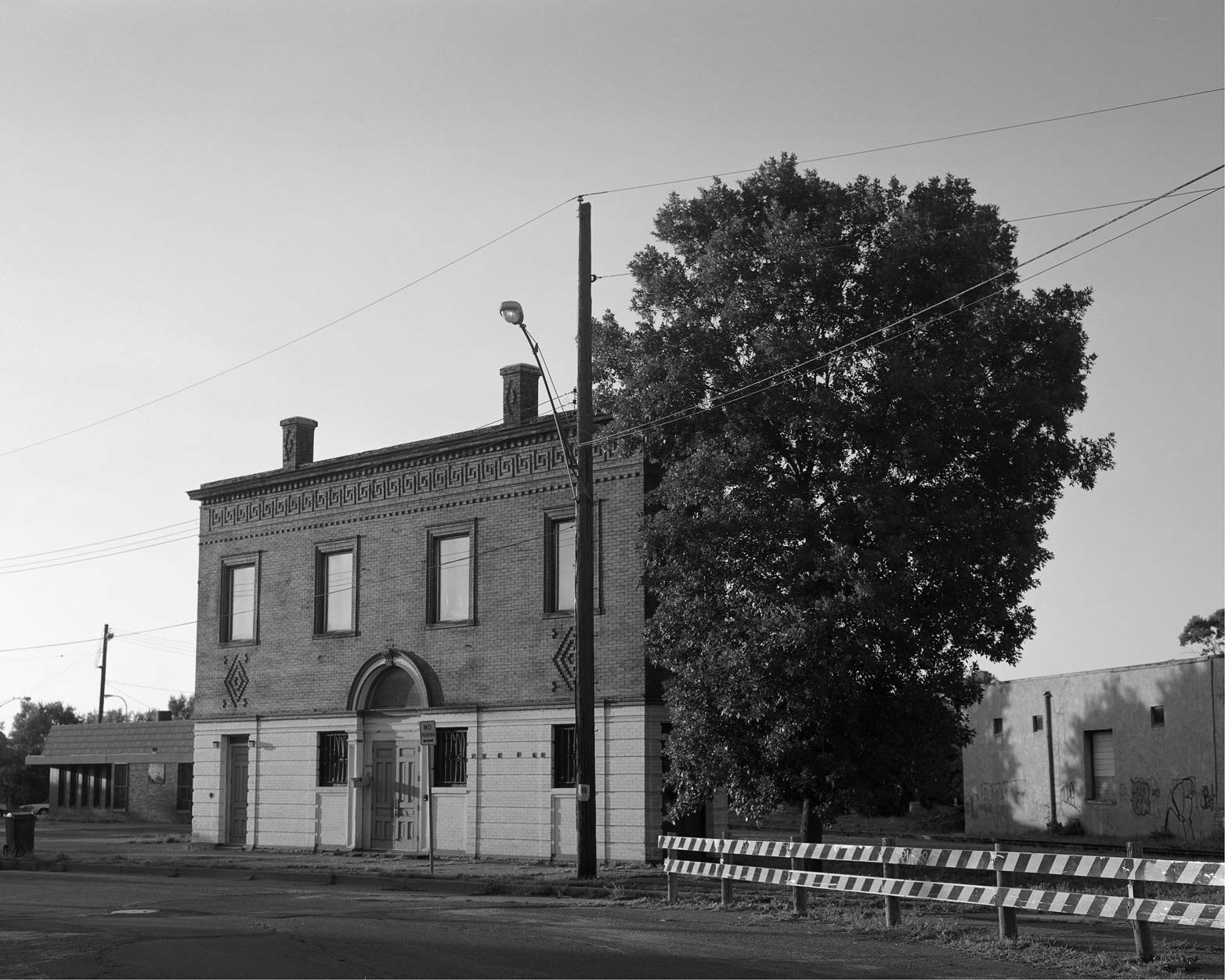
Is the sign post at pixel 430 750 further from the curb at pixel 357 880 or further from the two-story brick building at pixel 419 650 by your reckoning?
the two-story brick building at pixel 419 650

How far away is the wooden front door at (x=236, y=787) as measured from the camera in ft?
112

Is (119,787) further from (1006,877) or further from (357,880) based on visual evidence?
(1006,877)

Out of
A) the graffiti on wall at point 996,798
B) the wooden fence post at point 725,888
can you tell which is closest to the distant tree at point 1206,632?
the graffiti on wall at point 996,798

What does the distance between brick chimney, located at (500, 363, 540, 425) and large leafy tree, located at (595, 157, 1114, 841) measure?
22.9ft

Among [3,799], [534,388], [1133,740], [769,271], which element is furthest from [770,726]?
[3,799]

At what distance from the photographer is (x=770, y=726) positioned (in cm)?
2144

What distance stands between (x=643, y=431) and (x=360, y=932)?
10.3 metres

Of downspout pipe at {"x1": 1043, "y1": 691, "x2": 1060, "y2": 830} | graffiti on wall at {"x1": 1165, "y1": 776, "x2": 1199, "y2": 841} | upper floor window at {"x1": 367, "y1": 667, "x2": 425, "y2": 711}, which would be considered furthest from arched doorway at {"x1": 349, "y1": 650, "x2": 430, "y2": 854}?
downspout pipe at {"x1": 1043, "y1": 691, "x2": 1060, "y2": 830}

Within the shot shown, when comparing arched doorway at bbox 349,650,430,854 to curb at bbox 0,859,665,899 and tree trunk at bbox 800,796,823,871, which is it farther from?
tree trunk at bbox 800,796,823,871

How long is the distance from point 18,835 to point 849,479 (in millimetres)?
18667

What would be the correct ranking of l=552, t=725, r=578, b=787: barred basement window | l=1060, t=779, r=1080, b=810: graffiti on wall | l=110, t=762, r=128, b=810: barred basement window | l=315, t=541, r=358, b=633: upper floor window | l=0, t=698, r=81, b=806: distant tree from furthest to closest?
l=0, t=698, r=81, b=806: distant tree
l=110, t=762, r=128, b=810: barred basement window
l=1060, t=779, r=1080, b=810: graffiti on wall
l=315, t=541, r=358, b=633: upper floor window
l=552, t=725, r=578, b=787: barred basement window

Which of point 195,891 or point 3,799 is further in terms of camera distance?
point 3,799

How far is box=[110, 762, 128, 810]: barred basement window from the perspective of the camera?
6091 cm

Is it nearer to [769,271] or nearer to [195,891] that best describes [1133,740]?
[769,271]
